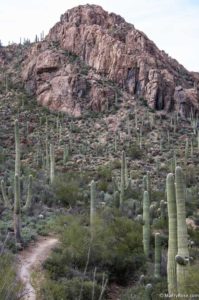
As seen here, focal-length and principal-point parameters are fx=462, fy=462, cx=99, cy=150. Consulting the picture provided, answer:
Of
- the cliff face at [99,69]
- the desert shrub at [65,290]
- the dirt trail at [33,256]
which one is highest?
the cliff face at [99,69]

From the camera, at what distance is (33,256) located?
15312mm

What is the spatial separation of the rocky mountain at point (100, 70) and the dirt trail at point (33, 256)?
110 ft

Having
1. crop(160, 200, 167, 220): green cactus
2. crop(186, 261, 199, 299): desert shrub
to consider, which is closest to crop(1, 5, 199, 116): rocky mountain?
crop(160, 200, 167, 220): green cactus

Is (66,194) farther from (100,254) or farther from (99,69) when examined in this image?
(99,69)

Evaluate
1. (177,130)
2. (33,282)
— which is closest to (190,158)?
(177,130)

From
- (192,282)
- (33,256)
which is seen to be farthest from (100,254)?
(192,282)

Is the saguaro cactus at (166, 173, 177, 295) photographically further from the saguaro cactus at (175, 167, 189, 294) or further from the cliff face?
the cliff face

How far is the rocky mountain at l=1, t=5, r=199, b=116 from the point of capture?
5166 centimetres

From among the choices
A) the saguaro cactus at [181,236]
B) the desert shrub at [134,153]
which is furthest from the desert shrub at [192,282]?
the desert shrub at [134,153]

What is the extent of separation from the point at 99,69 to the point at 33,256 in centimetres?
4198

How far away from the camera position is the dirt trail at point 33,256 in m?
12.6

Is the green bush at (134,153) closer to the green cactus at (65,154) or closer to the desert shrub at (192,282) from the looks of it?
the green cactus at (65,154)

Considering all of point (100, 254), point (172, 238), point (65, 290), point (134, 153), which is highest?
point (172, 238)

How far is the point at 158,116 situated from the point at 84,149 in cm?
1141
